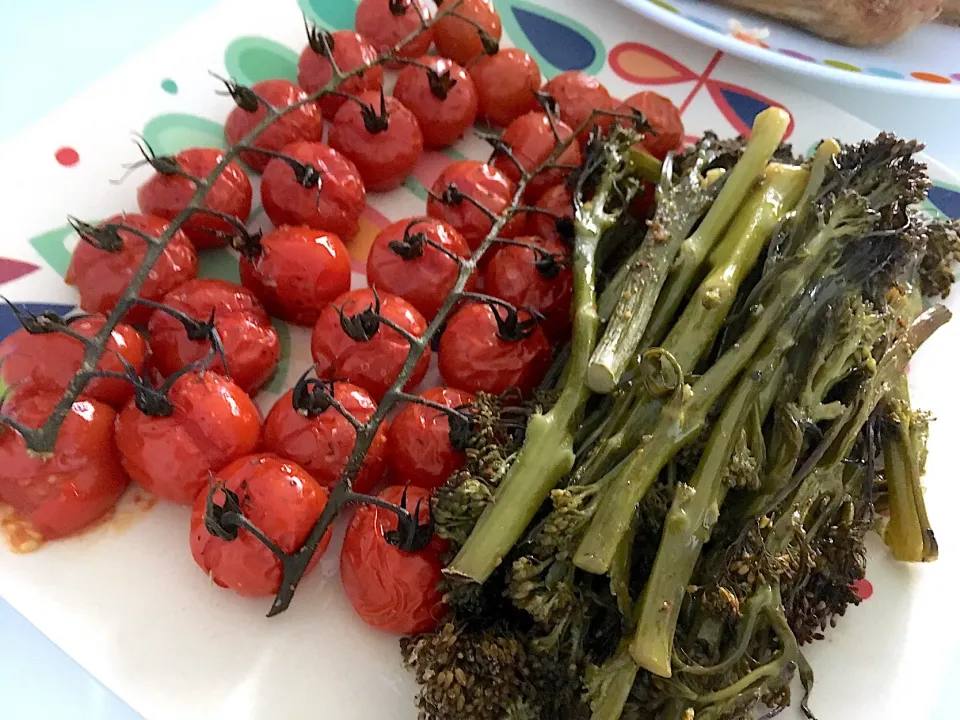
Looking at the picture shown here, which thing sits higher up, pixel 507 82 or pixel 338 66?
pixel 507 82

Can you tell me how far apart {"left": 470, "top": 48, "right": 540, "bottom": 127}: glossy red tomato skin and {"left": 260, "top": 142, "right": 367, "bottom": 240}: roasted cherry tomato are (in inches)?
11.6

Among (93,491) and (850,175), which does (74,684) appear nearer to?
(93,491)

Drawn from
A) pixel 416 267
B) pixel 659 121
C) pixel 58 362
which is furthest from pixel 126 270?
pixel 659 121

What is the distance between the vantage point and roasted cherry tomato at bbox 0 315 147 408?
0.92 m

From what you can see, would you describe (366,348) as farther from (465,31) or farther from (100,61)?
(100,61)

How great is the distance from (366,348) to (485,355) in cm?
15

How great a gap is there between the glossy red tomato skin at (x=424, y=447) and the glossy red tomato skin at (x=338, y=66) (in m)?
0.56

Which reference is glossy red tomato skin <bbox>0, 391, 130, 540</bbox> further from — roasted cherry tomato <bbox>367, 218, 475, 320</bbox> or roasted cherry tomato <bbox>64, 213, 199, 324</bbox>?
roasted cherry tomato <bbox>367, 218, 475, 320</bbox>

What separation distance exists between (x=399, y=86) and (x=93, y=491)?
744 mm

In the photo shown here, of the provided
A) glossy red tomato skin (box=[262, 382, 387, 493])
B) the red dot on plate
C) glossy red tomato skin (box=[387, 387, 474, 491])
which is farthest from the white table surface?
glossy red tomato skin (box=[387, 387, 474, 491])

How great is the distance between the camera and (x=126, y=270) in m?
1.00

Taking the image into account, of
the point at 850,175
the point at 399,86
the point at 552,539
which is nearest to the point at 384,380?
the point at 552,539

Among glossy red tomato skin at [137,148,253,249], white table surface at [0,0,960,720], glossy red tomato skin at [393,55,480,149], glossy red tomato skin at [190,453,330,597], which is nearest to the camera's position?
glossy red tomato skin at [190,453,330,597]

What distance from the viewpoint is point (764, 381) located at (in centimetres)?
88
